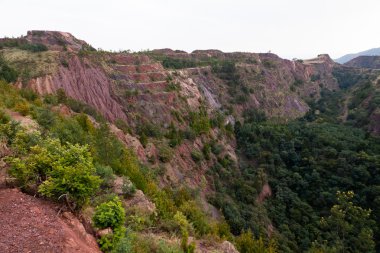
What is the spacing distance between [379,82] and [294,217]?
1789 inches

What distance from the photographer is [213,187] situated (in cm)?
3228

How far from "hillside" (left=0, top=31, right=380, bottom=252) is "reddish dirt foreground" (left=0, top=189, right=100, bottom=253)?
32 cm

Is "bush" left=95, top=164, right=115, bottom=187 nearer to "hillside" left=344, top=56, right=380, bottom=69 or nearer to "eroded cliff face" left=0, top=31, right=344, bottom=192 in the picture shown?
"eroded cliff face" left=0, top=31, right=344, bottom=192

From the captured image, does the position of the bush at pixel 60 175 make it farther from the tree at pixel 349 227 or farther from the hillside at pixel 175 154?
the tree at pixel 349 227

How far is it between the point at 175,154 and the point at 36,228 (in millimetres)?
24853

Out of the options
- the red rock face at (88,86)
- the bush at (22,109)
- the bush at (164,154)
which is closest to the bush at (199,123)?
the bush at (164,154)

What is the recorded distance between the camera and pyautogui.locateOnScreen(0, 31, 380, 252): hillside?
339 inches

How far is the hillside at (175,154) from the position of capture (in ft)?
28.2

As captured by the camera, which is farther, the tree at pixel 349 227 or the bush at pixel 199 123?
the bush at pixel 199 123

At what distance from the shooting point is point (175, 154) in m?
31.1

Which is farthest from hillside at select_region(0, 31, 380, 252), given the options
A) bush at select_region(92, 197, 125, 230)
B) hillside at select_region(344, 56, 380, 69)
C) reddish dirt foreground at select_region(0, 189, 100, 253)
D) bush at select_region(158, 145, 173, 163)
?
hillside at select_region(344, 56, 380, 69)

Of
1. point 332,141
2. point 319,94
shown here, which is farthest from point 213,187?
point 319,94

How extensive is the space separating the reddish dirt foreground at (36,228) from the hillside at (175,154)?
323 millimetres

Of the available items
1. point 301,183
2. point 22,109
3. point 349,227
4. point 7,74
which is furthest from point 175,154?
point 349,227
